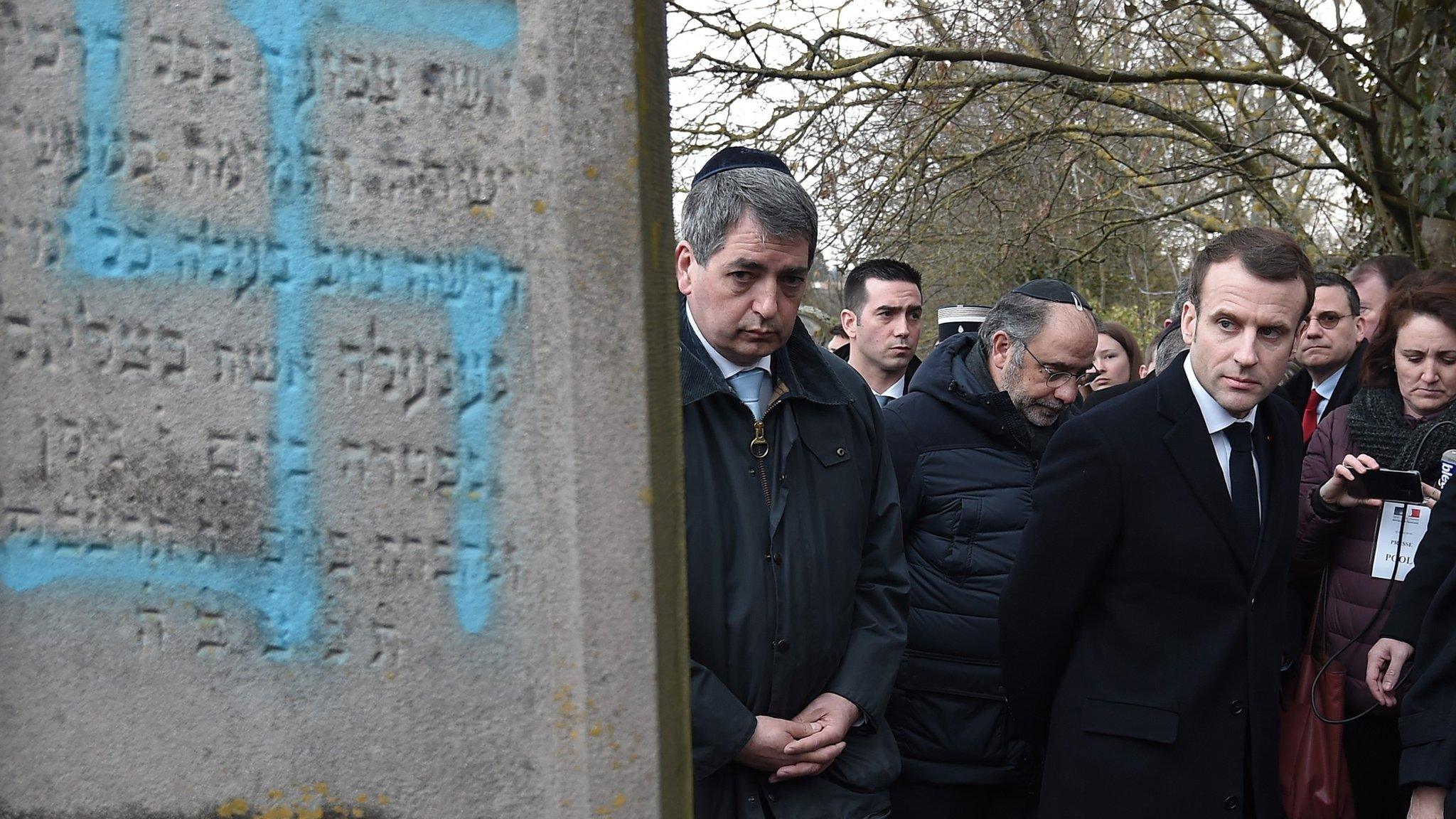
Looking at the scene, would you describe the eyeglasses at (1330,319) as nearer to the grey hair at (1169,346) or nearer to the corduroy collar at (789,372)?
the grey hair at (1169,346)

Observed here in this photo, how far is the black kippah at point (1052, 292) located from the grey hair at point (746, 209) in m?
1.50

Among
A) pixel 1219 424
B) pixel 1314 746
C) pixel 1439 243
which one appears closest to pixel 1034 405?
pixel 1219 424

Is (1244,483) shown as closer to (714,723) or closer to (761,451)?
(761,451)

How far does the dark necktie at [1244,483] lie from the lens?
291 centimetres

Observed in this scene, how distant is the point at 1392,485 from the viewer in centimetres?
358

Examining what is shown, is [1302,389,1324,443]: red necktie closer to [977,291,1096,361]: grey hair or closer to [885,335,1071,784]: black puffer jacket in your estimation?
[977,291,1096,361]: grey hair

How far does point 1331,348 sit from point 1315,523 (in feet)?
4.47

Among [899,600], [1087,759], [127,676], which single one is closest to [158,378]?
[127,676]

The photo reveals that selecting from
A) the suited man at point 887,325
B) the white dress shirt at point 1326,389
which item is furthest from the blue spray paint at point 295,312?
the white dress shirt at point 1326,389

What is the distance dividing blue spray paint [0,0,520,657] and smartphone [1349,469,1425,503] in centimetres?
305

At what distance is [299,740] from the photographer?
56.5 inches

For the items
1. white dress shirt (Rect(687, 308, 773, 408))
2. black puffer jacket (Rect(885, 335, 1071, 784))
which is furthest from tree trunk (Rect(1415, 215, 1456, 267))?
white dress shirt (Rect(687, 308, 773, 408))

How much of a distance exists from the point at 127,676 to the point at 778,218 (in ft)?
4.82

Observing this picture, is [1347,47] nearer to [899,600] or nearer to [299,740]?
[899,600]
